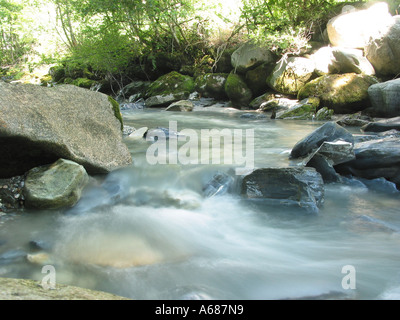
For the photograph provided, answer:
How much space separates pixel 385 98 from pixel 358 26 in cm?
362

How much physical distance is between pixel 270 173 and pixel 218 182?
2.39ft

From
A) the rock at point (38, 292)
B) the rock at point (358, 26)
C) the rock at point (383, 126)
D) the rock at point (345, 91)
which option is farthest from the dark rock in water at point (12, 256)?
the rock at point (358, 26)

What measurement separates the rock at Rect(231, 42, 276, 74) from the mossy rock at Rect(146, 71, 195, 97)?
2.59m

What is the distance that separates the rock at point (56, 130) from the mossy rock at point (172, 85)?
1037 centimetres

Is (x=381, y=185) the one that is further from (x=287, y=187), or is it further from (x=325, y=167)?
(x=287, y=187)

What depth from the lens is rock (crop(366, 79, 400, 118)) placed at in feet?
26.1

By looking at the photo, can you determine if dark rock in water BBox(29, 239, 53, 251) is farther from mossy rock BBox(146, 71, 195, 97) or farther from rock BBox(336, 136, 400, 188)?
mossy rock BBox(146, 71, 195, 97)

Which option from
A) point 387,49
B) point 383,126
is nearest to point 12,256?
point 383,126

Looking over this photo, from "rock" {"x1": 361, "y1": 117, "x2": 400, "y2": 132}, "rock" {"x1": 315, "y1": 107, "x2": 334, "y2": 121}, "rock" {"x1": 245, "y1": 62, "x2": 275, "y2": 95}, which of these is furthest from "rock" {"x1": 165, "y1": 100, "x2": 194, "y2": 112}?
"rock" {"x1": 361, "y1": 117, "x2": 400, "y2": 132}

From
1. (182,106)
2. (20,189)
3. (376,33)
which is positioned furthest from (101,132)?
(376,33)

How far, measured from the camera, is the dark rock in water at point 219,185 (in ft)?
13.0

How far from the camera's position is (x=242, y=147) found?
20.3ft

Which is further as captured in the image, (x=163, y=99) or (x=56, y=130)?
(x=163, y=99)

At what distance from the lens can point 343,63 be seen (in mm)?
10117
